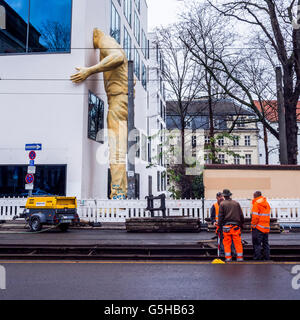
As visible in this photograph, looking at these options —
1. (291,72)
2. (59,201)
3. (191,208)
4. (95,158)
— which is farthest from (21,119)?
(291,72)

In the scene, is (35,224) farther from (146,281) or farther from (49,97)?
(146,281)

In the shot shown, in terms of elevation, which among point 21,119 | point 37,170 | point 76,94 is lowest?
point 37,170

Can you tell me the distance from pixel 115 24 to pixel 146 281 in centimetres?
2362

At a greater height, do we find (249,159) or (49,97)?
(249,159)

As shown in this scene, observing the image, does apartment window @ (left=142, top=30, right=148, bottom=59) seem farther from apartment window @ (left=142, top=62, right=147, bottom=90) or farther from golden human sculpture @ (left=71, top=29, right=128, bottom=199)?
golden human sculpture @ (left=71, top=29, right=128, bottom=199)

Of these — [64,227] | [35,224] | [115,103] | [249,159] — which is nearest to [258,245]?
[64,227]

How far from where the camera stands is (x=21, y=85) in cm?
2008

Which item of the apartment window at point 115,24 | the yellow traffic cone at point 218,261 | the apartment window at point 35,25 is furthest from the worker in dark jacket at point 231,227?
the apartment window at point 115,24

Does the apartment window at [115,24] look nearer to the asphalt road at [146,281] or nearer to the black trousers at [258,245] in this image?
the black trousers at [258,245]

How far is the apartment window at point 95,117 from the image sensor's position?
67.8 ft

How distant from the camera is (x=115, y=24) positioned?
1025 inches

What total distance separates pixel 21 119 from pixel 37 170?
3.15m

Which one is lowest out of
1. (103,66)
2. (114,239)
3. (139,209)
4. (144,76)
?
(114,239)

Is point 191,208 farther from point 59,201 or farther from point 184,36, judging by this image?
point 184,36
